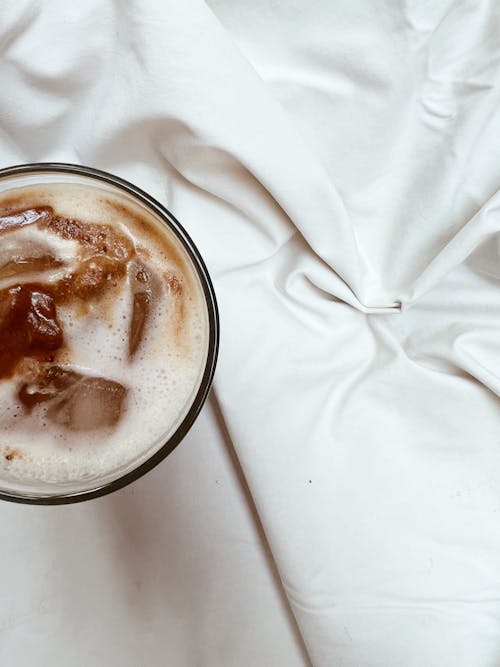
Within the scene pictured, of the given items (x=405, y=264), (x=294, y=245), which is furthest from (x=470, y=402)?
(x=294, y=245)

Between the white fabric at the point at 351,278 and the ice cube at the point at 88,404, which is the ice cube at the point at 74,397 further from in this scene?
the white fabric at the point at 351,278

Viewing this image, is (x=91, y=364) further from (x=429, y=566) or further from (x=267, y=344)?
(x=429, y=566)

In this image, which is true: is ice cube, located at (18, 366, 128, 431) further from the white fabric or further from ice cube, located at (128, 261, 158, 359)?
the white fabric

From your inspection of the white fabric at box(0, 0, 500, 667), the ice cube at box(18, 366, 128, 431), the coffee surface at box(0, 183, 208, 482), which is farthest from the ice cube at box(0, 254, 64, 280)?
the white fabric at box(0, 0, 500, 667)

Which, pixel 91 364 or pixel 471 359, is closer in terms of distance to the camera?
pixel 91 364

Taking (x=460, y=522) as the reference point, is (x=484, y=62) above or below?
above

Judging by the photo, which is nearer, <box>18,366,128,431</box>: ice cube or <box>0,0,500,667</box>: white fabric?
<box>18,366,128,431</box>: ice cube

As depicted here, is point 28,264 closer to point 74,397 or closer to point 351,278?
point 74,397
